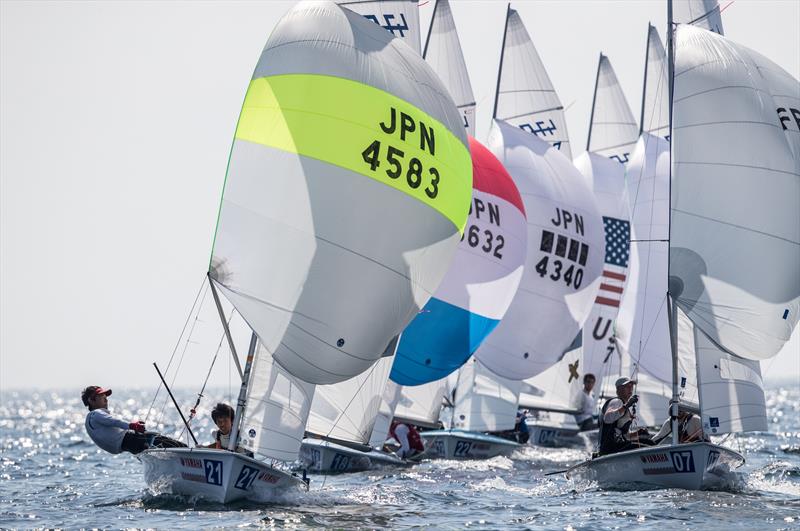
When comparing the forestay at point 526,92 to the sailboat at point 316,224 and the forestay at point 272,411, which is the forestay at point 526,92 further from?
the forestay at point 272,411

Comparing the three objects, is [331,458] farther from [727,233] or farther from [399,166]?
[727,233]

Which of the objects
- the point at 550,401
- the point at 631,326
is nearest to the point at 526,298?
the point at 631,326

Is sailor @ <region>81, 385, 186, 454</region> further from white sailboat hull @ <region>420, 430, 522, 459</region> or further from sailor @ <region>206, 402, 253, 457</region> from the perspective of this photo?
white sailboat hull @ <region>420, 430, 522, 459</region>

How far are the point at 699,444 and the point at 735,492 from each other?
880mm

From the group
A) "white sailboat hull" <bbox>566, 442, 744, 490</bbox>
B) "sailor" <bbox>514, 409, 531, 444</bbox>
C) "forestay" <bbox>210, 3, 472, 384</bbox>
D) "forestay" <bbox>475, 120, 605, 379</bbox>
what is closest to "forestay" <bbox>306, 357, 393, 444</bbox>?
"white sailboat hull" <bbox>566, 442, 744, 490</bbox>

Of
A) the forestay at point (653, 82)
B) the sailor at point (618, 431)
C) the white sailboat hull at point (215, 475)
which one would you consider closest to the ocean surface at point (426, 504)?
the white sailboat hull at point (215, 475)

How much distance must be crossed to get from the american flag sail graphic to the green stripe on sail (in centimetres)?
1458

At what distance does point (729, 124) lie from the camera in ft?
48.6

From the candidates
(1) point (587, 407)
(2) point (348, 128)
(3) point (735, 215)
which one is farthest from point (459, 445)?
(2) point (348, 128)

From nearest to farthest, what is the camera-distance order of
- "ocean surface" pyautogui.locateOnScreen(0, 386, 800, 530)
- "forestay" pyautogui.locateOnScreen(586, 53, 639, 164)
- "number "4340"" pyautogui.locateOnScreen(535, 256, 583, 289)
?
"ocean surface" pyautogui.locateOnScreen(0, 386, 800, 530)
"number "4340"" pyautogui.locateOnScreen(535, 256, 583, 289)
"forestay" pyautogui.locateOnScreen(586, 53, 639, 164)

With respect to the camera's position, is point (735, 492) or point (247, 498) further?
point (735, 492)

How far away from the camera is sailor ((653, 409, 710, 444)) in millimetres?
14945

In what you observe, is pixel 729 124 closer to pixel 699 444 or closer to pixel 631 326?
pixel 699 444

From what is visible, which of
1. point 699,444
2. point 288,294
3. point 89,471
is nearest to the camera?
point 288,294
